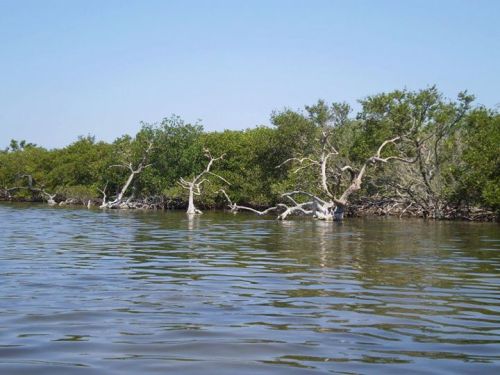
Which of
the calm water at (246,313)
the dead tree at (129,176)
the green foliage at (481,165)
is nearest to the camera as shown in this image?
the calm water at (246,313)

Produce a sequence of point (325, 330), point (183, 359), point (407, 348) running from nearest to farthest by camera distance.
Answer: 1. point (183, 359)
2. point (407, 348)
3. point (325, 330)

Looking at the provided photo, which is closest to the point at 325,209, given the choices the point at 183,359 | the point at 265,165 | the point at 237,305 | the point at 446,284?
the point at 265,165

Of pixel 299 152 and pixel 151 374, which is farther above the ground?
pixel 299 152

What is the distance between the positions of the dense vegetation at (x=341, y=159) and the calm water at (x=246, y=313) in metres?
23.3

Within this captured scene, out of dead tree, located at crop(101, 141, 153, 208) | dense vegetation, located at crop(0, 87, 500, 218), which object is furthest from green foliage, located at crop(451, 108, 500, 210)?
dead tree, located at crop(101, 141, 153, 208)

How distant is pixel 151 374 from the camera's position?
4.71 meters

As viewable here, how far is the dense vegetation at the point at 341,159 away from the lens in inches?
1439

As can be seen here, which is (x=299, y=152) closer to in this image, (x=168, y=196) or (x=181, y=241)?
(x=168, y=196)

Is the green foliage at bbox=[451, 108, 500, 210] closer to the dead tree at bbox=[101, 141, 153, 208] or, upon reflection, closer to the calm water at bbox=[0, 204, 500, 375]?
the calm water at bbox=[0, 204, 500, 375]

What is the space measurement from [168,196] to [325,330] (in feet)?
154

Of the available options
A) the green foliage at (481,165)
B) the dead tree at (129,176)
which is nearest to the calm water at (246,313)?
the green foliage at (481,165)

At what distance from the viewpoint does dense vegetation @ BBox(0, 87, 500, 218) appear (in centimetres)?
3656

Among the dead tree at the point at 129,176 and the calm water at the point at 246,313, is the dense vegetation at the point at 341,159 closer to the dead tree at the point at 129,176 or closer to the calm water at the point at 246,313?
the dead tree at the point at 129,176

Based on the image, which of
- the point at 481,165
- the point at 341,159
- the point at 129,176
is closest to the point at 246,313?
the point at 481,165
